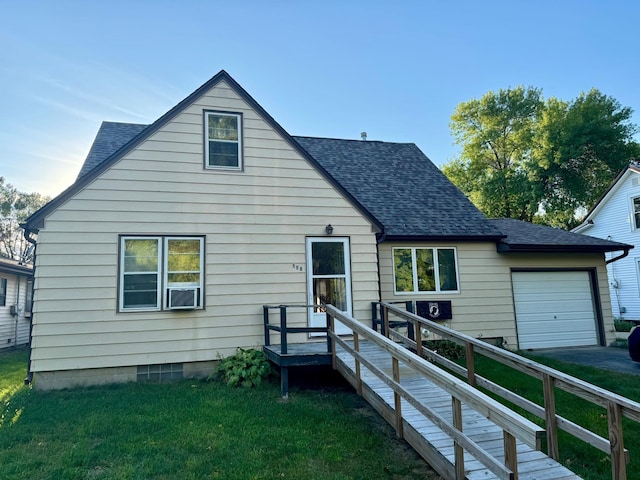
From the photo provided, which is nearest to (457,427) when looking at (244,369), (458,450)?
(458,450)

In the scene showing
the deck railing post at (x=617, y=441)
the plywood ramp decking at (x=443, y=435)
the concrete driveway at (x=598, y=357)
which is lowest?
the concrete driveway at (x=598, y=357)

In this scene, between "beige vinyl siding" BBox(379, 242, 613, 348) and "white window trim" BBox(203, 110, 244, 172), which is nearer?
"white window trim" BBox(203, 110, 244, 172)

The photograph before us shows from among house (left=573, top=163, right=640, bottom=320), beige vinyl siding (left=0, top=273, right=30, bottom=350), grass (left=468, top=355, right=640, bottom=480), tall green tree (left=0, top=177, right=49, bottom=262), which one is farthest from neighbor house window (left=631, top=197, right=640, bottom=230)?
tall green tree (left=0, top=177, right=49, bottom=262)

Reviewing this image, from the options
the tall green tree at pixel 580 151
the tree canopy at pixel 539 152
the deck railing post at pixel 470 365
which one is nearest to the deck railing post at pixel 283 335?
the deck railing post at pixel 470 365

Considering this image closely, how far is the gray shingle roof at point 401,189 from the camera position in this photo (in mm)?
10422

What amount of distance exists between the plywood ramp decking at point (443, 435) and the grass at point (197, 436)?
0.30m

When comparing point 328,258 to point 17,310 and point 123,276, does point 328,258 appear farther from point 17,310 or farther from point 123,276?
point 17,310

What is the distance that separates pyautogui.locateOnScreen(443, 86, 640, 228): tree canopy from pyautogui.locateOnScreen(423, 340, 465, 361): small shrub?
22374 mm

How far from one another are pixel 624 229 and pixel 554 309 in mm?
12247

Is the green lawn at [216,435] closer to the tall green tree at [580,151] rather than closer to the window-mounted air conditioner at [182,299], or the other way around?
the window-mounted air conditioner at [182,299]

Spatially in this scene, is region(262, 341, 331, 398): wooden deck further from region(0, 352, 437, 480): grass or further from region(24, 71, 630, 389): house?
region(24, 71, 630, 389): house

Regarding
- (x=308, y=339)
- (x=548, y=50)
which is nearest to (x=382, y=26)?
(x=548, y=50)

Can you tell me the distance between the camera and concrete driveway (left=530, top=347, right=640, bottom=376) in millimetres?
8406

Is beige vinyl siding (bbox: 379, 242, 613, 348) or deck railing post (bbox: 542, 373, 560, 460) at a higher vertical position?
beige vinyl siding (bbox: 379, 242, 613, 348)
